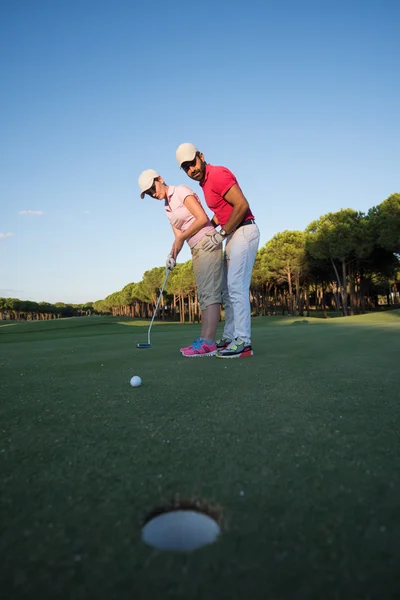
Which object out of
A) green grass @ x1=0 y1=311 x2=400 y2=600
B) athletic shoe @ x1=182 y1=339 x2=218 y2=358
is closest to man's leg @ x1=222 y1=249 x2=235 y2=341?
athletic shoe @ x1=182 y1=339 x2=218 y2=358

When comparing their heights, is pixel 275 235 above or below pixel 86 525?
above

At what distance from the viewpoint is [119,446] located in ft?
4.60

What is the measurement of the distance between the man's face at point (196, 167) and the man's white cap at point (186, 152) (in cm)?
6

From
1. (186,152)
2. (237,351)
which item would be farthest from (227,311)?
(186,152)

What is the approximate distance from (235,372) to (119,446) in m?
1.71

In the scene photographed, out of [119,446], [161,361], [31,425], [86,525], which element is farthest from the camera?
[161,361]

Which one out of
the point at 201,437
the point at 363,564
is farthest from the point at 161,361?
the point at 363,564

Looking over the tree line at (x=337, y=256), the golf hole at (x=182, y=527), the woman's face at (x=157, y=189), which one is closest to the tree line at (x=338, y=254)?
the tree line at (x=337, y=256)

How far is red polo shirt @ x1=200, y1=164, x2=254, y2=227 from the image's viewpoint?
423 cm

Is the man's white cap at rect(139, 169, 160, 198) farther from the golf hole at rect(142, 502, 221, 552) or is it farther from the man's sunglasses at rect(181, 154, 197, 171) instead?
the golf hole at rect(142, 502, 221, 552)

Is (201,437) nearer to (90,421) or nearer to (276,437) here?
(276,437)

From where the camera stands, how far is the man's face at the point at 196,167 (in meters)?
4.26

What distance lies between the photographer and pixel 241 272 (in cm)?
423

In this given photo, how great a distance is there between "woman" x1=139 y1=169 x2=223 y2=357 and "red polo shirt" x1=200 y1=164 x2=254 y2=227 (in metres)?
0.16
